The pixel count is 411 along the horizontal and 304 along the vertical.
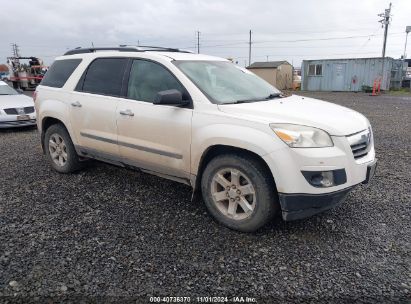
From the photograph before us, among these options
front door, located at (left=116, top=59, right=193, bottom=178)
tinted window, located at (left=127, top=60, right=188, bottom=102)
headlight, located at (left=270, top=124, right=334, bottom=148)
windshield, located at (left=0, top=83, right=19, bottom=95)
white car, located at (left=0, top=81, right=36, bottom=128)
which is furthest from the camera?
windshield, located at (left=0, top=83, right=19, bottom=95)

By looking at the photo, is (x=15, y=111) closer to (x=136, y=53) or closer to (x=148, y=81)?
(x=136, y=53)

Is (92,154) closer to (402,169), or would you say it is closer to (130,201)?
(130,201)

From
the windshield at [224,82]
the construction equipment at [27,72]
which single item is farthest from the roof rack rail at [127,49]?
the construction equipment at [27,72]

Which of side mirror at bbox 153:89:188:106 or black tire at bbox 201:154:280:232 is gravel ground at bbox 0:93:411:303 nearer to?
black tire at bbox 201:154:280:232

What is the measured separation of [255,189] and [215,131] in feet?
2.24

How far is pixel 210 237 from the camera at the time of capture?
337 centimetres

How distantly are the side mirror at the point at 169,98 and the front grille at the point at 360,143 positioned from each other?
167cm

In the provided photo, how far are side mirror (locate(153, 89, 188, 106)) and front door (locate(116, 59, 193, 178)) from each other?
0.15 m

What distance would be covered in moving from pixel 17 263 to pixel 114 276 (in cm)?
88

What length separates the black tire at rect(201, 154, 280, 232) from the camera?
10.5ft

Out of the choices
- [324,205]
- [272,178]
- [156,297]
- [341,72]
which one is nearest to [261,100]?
[272,178]

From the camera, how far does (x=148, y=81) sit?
13.5 feet

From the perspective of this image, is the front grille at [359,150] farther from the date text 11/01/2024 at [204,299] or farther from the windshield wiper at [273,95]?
the date text 11/01/2024 at [204,299]

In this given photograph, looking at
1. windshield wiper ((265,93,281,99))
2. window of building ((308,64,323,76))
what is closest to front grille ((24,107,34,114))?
windshield wiper ((265,93,281,99))
